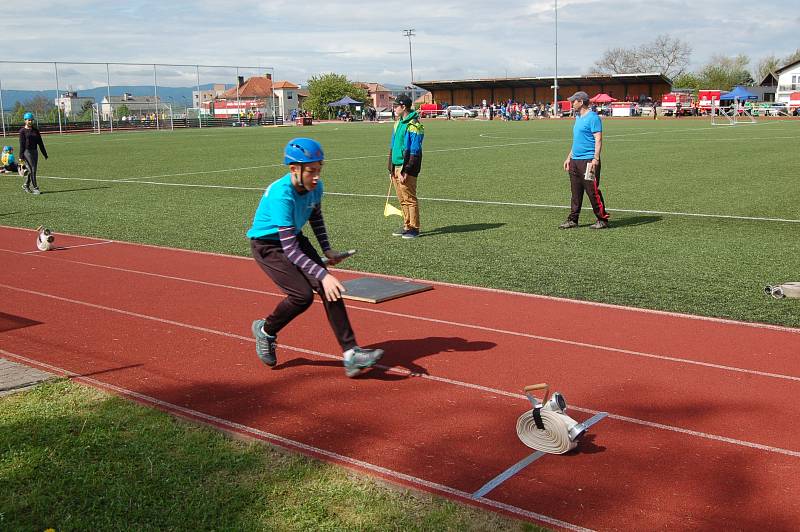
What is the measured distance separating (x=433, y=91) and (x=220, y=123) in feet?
153

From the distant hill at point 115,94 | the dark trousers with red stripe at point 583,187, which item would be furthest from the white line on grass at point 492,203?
the distant hill at point 115,94

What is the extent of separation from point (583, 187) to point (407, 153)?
2.95 meters

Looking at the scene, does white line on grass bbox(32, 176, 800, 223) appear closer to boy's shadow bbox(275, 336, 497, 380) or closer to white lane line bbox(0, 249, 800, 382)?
white lane line bbox(0, 249, 800, 382)

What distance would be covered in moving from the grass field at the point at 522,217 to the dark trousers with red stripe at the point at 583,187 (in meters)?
0.39

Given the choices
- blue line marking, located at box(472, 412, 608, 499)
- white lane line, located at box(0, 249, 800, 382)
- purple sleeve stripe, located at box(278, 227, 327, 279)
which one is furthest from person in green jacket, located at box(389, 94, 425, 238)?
blue line marking, located at box(472, 412, 608, 499)

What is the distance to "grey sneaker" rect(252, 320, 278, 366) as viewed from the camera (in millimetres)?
6613

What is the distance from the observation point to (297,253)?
19.5 ft

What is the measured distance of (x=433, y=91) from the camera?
121 m

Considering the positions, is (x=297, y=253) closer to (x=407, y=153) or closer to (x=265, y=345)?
(x=265, y=345)

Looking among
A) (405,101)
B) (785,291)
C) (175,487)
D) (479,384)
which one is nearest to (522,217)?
(405,101)

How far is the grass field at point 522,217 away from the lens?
9867mm

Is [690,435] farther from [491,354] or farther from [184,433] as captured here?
[184,433]

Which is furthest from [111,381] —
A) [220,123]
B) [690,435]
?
[220,123]

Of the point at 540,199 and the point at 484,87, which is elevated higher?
the point at 484,87
